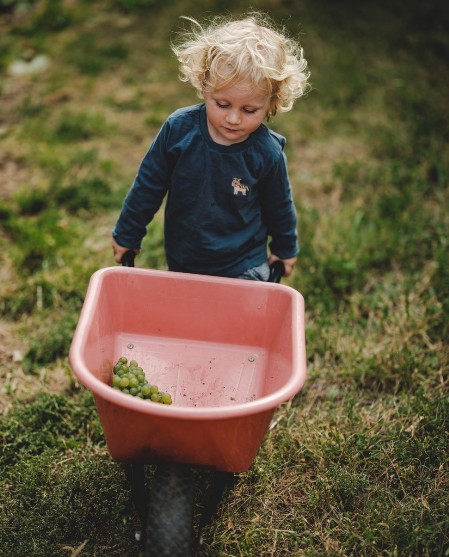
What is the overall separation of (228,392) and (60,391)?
2.65ft

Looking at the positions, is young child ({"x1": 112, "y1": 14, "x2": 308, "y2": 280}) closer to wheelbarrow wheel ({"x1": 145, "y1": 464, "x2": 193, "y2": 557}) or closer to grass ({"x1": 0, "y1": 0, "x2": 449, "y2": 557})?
grass ({"x1": 0, "y1": 0, "x2": 449, "y2": 557})

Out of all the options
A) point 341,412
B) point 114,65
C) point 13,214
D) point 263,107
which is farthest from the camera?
point 114,65

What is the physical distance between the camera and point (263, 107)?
1824mm

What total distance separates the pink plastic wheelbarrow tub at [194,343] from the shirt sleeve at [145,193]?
0.24 m

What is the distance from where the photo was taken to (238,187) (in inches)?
76.5

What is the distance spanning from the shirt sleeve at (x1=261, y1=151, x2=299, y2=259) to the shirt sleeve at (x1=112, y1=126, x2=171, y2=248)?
1.23 feet

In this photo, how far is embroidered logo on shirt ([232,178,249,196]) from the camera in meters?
1.93

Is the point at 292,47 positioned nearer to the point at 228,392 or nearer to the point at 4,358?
the point at 228,392

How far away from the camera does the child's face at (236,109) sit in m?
1.75

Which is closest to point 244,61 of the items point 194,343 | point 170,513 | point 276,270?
point 276,270

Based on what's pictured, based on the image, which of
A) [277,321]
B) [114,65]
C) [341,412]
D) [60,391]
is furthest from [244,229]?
[114,65]

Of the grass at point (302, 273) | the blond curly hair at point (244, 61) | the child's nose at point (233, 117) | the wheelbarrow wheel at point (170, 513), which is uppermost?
the blond curly hair at point (244, 61)

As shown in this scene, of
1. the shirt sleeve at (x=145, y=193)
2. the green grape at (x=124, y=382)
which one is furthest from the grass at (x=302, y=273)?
the shirt sleeve at (x=145, y=193)

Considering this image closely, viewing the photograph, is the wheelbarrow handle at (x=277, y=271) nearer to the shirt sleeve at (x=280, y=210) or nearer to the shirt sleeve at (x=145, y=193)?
the shirt sleeve at (x=280, y=210)
